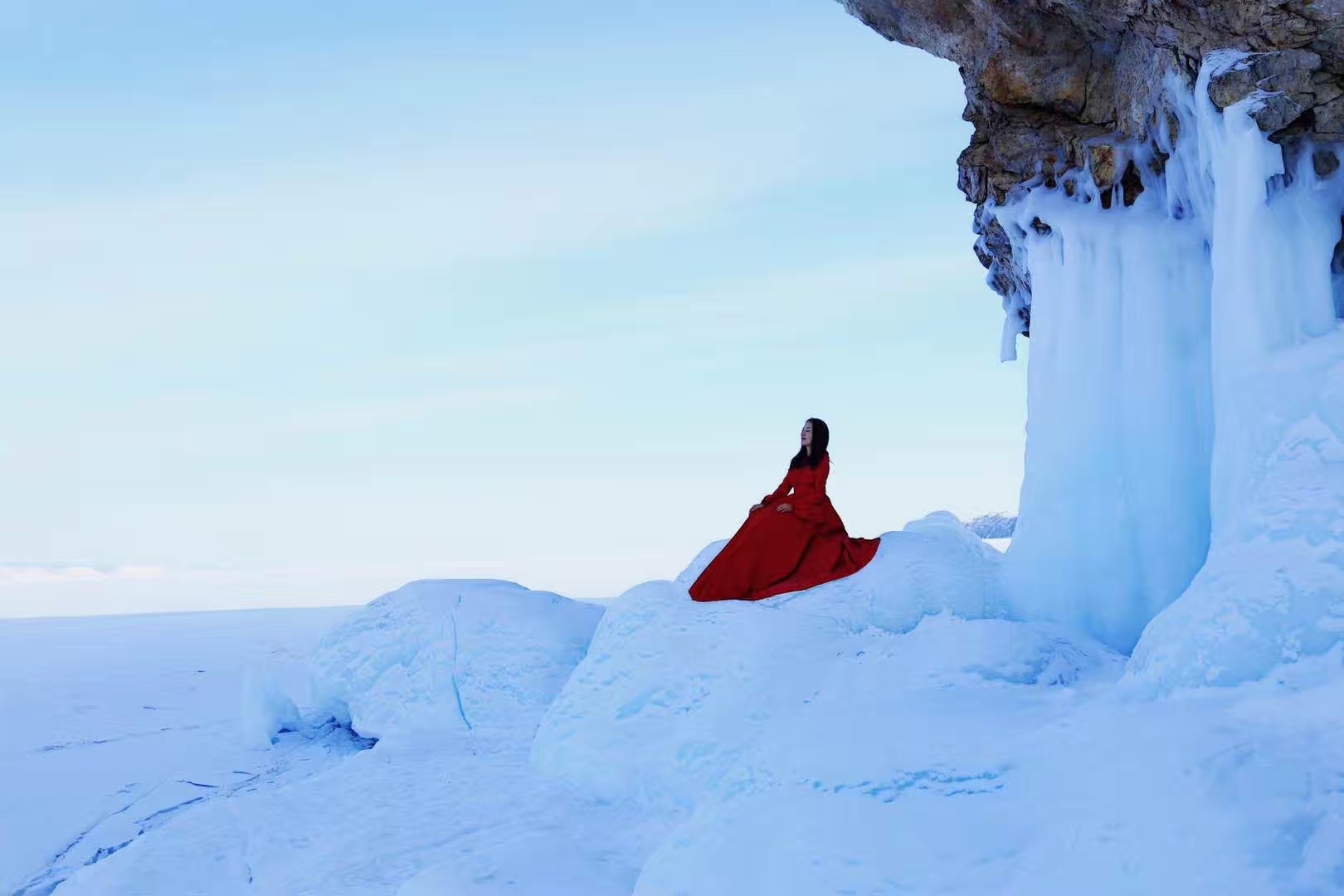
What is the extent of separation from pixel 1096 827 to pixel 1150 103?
4692mm

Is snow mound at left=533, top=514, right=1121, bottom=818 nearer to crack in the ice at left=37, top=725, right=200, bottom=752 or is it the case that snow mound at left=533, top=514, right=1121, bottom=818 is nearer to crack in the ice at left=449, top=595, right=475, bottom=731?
crack in the ice at left=449, top=595, right=475, bottom=731

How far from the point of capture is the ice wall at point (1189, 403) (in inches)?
171

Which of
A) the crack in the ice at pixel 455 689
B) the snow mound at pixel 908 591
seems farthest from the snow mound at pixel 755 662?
the crack in the ice at pixel 455 689

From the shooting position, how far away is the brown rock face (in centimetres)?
550

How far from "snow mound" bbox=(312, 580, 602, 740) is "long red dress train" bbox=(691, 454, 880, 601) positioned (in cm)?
→ 164

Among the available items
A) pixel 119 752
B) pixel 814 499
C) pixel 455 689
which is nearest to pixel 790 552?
pixel 814 499

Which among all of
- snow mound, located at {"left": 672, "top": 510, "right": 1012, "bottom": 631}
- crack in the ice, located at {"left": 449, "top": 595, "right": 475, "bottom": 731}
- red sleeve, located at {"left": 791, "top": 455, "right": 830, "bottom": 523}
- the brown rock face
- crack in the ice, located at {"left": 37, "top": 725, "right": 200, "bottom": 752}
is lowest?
crack in the ice, located at {"left": 37, "top": 725, "right": 200, "bottom": 752}

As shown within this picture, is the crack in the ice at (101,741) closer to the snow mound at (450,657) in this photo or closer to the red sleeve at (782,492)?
the snow mound at (450,657)

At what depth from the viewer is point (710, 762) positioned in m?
5.55

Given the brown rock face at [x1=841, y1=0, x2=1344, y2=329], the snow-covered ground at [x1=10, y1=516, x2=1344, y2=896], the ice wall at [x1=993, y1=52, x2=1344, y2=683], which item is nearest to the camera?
the snow-covered ground at [x1=10, y1=516, x2=1344, y2=896]

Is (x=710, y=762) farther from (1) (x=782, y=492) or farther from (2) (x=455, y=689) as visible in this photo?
(2) (x=455, y=689)

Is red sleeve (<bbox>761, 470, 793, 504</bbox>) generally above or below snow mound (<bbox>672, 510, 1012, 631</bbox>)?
above

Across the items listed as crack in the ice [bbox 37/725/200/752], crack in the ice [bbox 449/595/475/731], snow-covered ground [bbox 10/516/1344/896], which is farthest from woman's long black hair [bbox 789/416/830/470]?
crack in the ice [bbox 37/725/200/752]

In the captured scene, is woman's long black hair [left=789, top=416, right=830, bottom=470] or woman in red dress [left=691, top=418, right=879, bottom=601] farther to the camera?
woman's long black hair [left=789, top=416, right=830, bottom=470]
